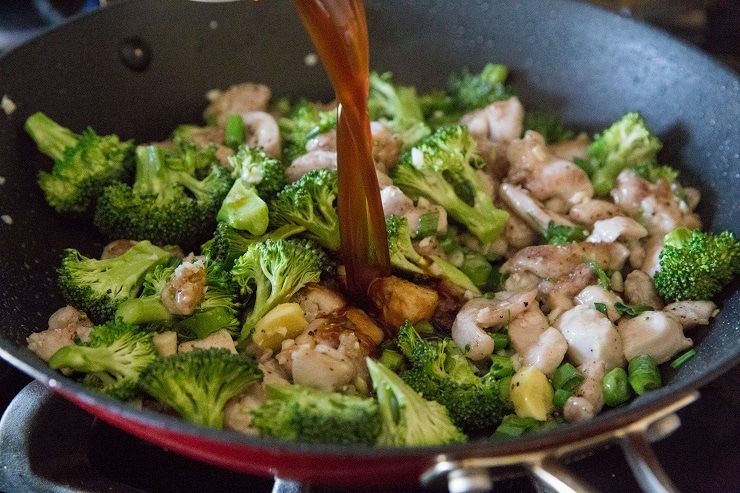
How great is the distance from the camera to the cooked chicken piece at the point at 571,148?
7.30ft

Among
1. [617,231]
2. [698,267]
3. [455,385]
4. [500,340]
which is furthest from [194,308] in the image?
[698,267]

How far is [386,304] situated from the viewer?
67.4 inches

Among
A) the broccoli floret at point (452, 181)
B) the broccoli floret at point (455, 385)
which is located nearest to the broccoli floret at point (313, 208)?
the broccoli floret at point (452, 181)

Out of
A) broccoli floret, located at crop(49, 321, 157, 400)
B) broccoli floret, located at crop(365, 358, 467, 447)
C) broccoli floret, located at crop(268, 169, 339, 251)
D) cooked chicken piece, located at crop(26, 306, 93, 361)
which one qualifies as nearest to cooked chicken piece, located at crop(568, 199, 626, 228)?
broccoli floret, located at crop(268, 169, 339, 251)

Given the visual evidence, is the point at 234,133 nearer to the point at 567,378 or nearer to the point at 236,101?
the point at 236,101

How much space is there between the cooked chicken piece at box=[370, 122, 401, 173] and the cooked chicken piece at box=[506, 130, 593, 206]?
338 millimetres

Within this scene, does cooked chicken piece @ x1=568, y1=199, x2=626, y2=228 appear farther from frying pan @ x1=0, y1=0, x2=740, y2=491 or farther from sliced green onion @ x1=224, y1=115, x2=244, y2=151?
sliced green onion @ x1=224, y1=115, x2=244, y2=151

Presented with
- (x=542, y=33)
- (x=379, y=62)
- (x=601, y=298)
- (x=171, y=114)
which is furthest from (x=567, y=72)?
(x=171, y=114)

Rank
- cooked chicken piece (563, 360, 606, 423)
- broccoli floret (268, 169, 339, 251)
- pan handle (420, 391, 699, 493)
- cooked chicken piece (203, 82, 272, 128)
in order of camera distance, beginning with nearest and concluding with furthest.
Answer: pan handle (420, 391, 699, 493) → cooked chicken piece (563, 360, 606, 423) → broccoli floret (268, 169, 339, 251) → cooked chicken piece (203, 82, 272, 128)

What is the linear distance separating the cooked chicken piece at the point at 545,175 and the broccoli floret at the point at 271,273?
697 millimetres

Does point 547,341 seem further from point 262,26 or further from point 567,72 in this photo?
point 262,26

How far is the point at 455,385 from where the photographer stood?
1510mm

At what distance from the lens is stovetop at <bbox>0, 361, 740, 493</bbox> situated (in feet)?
4.99

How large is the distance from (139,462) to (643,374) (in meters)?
1.10
